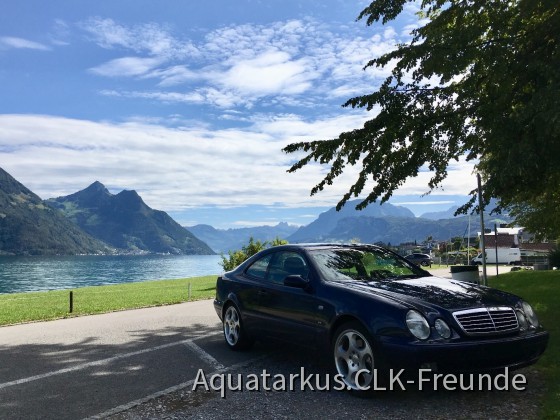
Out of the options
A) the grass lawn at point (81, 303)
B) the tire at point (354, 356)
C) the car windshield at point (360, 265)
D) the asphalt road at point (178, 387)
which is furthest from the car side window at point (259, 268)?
the grass lawn at point (81, 303)

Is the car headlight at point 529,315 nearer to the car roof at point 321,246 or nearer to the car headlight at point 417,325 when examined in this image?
the car headlight at point 417,325

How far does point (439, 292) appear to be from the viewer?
198 inches

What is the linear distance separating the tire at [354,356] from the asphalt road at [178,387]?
169 mm

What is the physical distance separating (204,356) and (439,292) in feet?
11.5

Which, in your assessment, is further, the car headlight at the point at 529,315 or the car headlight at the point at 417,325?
the car headlight at the point at 529,315

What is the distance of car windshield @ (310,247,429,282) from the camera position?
5742 millimetres

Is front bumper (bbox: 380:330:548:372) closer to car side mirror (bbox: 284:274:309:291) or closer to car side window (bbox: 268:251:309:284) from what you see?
car side mirror (bbox: 284:274:309:291)

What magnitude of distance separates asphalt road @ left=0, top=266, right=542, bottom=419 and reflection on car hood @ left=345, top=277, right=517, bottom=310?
0.89 m

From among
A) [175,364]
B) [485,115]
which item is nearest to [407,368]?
[175,364]

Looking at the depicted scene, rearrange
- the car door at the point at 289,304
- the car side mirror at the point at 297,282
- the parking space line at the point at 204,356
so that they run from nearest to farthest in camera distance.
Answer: the car door at the point at 289,304 < the car side mirror at the point at 297,282 < the parking space line at the point at 204,356

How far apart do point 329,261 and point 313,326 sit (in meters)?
0.91

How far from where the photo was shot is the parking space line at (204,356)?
20.8ft

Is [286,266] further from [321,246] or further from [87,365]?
[87,365]

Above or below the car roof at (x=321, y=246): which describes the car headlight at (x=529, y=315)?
below
